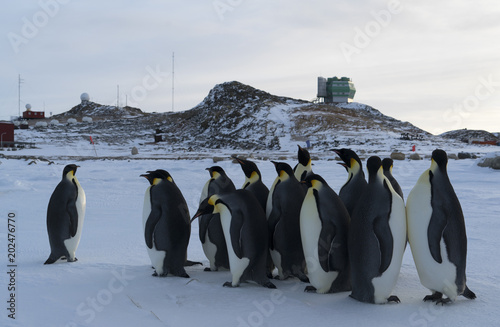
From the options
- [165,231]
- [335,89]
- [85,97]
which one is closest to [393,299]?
[165,231]

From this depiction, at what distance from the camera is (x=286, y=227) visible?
4535 millimetres

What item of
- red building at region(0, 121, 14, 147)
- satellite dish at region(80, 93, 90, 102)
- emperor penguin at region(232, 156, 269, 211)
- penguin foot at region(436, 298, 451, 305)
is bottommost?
penguin foot at region(436, 298, 451, 305)

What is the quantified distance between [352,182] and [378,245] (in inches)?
47.2

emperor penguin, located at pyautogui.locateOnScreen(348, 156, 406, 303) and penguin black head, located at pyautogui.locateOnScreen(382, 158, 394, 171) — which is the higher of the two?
penguin black head, located at pyautogui.locateOnScreen(382, 158, 394, 171)

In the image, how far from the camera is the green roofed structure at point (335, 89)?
2650 inches

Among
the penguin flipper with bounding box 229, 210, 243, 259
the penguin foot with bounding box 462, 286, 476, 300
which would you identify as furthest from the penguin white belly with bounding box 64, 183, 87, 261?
the penguin foot with bounding box 462, 286, 476, 300

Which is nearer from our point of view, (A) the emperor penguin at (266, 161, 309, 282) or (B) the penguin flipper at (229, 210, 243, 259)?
(B) the penguin flipper at (229, 210, 243, 259)

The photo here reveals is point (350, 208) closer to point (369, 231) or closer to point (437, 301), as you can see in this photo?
point (369, 231)

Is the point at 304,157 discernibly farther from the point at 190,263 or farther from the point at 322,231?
the point at 190,263

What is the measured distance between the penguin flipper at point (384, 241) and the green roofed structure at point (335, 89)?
214 feet

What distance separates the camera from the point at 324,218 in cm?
412

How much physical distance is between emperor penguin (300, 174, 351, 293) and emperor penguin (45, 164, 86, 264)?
2.90 m

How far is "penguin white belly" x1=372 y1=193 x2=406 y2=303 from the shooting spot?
382 centimetres

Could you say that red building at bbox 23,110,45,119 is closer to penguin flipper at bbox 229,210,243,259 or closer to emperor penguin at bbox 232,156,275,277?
emperor penguin at bbox 232,156,275,277
